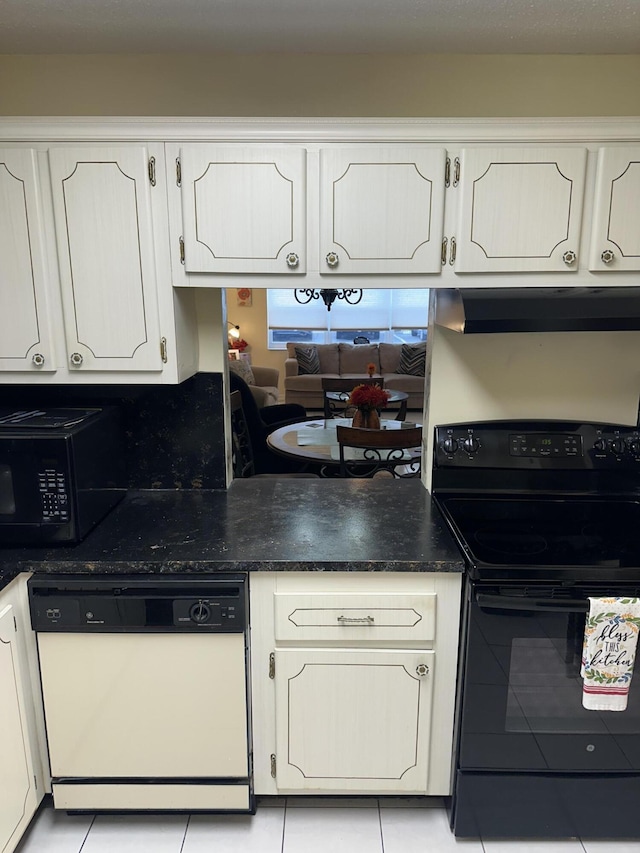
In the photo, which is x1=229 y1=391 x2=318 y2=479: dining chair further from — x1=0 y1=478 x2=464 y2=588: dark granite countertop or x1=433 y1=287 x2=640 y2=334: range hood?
x1=433 y1=287 x2=640 y2=334: range hood

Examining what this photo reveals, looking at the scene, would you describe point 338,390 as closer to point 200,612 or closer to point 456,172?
point 456,172

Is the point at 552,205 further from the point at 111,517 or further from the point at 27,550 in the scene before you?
the point at 27,550

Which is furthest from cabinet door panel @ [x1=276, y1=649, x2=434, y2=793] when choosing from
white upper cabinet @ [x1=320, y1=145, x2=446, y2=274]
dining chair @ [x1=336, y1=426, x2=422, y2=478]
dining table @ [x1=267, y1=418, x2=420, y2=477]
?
dining table @ [x1=267, y1=418, x2=420, y2=477]

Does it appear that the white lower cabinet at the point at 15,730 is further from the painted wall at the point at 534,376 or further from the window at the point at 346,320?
the window at the point at 346,320

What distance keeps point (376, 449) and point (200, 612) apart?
1.45m

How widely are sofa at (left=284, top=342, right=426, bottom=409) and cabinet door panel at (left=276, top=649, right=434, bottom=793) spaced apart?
5821 millimetres

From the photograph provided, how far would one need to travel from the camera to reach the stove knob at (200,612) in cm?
169

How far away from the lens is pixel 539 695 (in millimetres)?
1696

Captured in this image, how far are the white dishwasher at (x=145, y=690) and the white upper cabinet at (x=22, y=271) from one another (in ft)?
2.20

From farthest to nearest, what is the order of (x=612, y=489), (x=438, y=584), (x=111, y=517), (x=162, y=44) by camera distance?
(x=612, y=489)
(x=111, y=517)
(x=162, y=44)
(x=438, y=584)

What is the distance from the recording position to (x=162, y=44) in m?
1.83

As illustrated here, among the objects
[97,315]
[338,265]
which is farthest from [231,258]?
[97,315]

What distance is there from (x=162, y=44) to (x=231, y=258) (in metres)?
0.69

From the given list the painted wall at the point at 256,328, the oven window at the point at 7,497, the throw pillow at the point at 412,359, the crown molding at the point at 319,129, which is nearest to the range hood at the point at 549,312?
the crown molding at the point at 319,129
